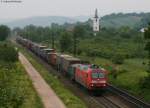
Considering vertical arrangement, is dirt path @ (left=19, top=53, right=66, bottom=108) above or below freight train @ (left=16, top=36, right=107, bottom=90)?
below

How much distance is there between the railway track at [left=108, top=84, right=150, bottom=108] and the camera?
40.3 metres

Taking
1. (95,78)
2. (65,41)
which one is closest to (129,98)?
(95,78)

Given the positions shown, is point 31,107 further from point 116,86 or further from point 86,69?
point 116,86

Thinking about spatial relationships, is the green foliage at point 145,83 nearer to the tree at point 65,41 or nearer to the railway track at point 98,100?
the railway track at point 98,100

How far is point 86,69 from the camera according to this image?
47562mm

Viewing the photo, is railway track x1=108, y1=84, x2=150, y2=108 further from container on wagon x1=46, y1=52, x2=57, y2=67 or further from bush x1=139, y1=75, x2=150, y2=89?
container on wagon x1=46, y1=52, x2=57, y2=67

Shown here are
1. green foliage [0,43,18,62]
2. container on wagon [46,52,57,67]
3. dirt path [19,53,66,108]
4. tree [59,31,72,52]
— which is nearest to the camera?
dirt path [19,53,66,108]

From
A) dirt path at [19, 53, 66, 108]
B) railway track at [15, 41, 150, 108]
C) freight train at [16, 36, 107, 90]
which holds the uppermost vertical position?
freight train at [16, 36, 107, 90]

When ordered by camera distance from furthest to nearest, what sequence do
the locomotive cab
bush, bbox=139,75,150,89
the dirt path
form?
1. bush, bbox=139,75,150,89
2. the locomotive cab
3. the dirt path

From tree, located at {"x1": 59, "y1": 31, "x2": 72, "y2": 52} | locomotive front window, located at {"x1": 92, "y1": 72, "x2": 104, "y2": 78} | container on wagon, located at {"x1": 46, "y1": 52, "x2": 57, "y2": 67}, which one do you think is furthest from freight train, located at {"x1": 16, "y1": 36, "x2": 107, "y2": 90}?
tree, located at {"x1": 59, "y1": 31, "x2": 72, "y2": 52}

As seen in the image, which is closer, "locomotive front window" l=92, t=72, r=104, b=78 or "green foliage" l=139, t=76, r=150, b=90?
"locomotive front window" l=92, t=72, r=104, b=78

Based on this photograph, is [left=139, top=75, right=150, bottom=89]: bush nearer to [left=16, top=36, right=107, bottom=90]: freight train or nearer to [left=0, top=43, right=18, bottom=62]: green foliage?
[left=16, top=36, right=107, bottom=90]: freight train

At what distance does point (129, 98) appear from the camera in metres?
45.2

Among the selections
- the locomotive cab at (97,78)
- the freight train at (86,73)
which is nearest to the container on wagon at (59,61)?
the freight train at (86,73)
